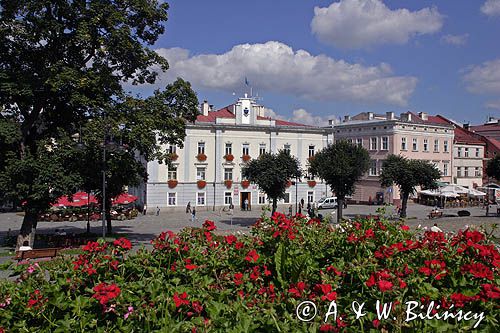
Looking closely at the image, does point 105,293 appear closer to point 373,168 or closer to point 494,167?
point 494,167

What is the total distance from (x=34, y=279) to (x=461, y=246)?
534cm

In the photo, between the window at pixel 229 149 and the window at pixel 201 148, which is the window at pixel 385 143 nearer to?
the window at pixel 229 149

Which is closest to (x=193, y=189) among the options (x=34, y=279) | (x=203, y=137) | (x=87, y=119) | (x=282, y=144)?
(x=203, y=137)

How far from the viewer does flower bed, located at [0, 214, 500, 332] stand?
4566 mm

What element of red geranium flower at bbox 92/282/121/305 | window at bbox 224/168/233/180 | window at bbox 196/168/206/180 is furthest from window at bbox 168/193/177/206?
red geranium flower at bbox 92/282/121/305

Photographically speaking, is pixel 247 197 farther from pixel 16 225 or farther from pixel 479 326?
pixel 479 326

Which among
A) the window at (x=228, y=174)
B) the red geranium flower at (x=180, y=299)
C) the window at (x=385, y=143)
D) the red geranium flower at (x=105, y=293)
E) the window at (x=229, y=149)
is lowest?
the red geranium flower at (x=180, y=299)

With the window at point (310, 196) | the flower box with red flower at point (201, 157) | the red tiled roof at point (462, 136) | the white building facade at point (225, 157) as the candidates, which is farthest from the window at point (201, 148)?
the red tiled roof at point (462, 136)

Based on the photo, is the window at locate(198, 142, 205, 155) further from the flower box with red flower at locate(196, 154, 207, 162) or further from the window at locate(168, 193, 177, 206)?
the window at locate(168, 193, 177, 206)

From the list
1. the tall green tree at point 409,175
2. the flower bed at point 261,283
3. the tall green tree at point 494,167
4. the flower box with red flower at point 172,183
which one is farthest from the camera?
the flower box with red flower at point 172,183

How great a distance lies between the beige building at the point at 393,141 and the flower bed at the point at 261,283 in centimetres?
5467

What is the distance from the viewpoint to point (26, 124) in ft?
71.2

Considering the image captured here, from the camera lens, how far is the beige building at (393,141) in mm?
60344

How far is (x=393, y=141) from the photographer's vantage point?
5994 cm
